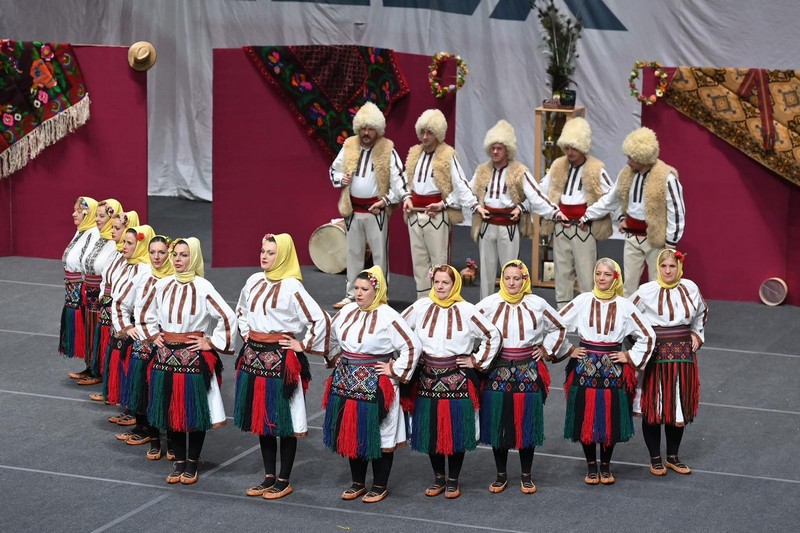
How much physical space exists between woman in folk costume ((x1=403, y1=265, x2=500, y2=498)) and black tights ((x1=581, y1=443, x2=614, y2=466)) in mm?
639

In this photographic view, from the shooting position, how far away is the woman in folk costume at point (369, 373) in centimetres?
604

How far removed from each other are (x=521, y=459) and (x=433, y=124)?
3.68m

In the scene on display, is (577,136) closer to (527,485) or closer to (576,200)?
(576,200)

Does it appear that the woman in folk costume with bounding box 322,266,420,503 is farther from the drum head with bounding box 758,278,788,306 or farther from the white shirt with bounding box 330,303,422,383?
the drum head with bounding box 758,278,788,306

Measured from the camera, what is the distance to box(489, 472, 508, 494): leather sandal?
20.9ft

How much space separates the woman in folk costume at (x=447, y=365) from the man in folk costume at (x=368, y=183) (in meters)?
3.66

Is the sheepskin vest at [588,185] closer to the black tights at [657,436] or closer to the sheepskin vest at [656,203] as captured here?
the sheepskin vest at [656,203]

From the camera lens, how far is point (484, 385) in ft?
20.6

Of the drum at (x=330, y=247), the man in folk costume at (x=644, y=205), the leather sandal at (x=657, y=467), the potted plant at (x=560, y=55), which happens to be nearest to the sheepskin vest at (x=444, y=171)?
the man in folk costume at (x=644, y=205)

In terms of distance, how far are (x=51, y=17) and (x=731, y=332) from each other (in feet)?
29.2

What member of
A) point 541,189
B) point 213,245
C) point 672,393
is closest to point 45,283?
point 213,245

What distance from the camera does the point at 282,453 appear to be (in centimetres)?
630

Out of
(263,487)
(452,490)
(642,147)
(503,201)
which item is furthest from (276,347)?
(642,147)

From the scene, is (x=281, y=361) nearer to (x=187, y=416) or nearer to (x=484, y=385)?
(x=187, y=416)
